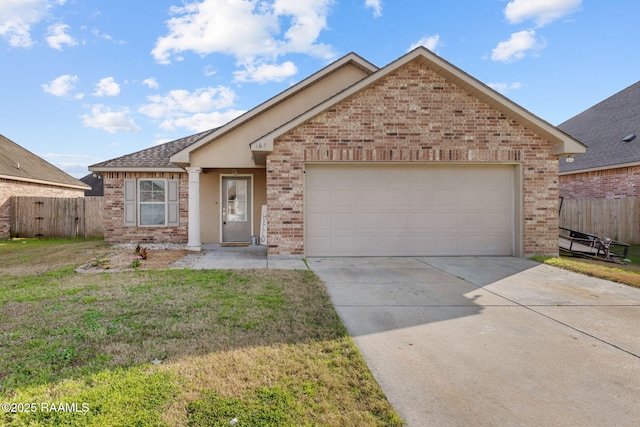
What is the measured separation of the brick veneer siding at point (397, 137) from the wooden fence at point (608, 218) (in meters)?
6.74

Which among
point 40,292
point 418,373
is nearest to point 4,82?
point 40,292

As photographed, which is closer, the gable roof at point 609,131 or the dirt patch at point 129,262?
the dirt patch at point 129,262

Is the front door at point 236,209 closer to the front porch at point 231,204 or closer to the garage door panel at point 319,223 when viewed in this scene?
the front porch at point 231,204

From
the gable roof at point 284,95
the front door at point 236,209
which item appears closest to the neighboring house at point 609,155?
the gable roof at point 284,95

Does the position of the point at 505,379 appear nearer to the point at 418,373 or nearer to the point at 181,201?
the point at 418,373

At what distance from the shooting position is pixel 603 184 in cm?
1438

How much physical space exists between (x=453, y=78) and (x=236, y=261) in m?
7.36

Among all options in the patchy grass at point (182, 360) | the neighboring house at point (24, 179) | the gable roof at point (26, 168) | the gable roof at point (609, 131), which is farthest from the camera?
the gable roof at point (26, 168)

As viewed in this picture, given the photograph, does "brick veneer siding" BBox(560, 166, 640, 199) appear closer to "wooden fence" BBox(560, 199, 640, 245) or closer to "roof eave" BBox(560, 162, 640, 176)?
"roof eave" BBox(560, 162, 640, 176)

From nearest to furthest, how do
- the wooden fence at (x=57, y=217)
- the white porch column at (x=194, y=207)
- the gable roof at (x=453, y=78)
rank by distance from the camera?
the gable roof at (x=453, y=78), the white porch column at (x=194, y=207), the wooden fence at (x=57, y=217)

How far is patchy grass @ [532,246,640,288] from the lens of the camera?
6582mm

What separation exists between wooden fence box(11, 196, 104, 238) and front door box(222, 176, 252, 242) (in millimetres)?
7058

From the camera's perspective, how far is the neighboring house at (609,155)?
13477 millimetres

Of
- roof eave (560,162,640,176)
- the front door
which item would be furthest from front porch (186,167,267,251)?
roof eave (560,162,640,176)
